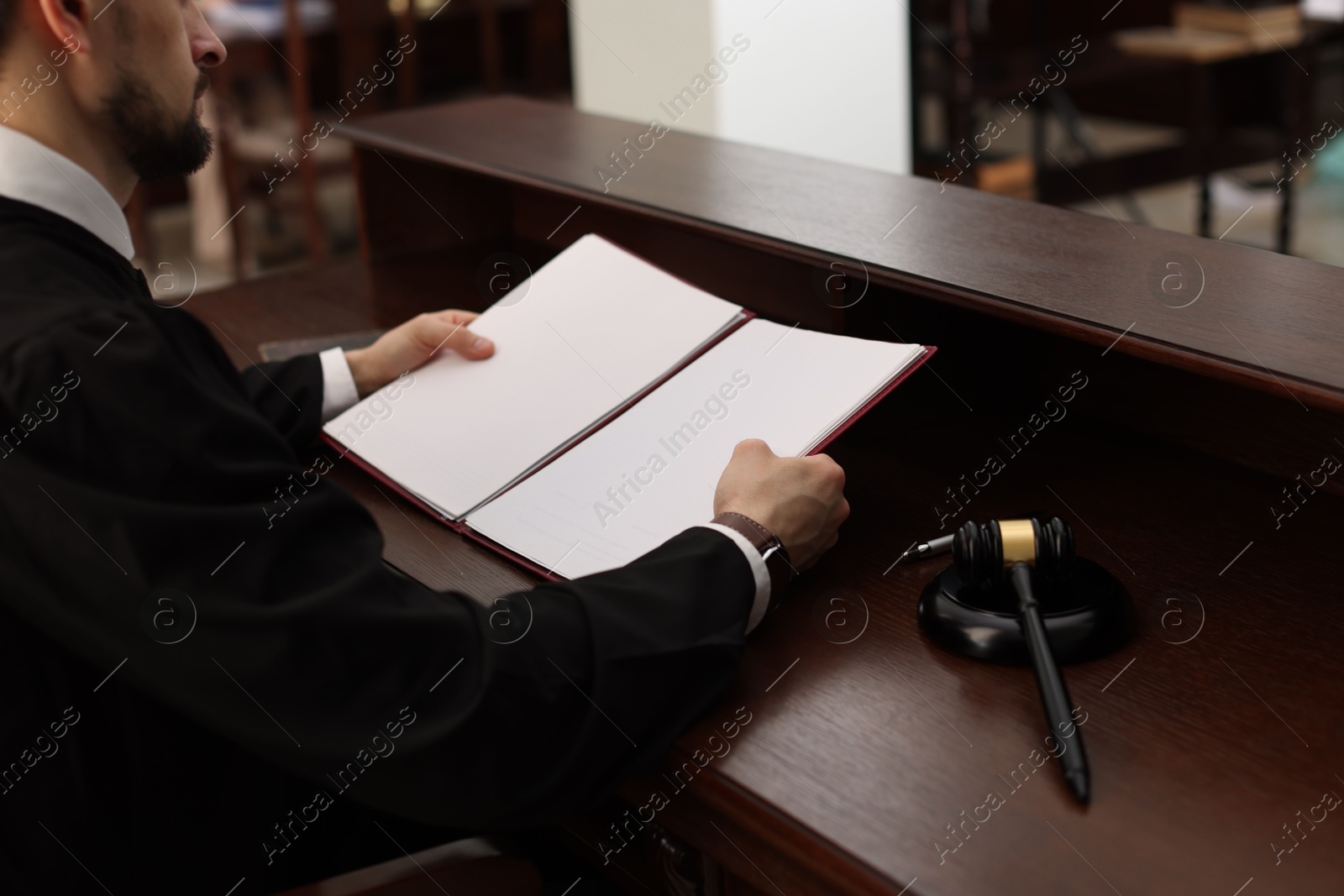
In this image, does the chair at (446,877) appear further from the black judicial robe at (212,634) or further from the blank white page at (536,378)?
the blank white page at (536,378)

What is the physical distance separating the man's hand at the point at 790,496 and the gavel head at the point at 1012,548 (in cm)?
13

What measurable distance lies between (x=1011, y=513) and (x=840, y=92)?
2.53 metres

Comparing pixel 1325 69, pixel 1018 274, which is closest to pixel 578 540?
pixel 1018 274

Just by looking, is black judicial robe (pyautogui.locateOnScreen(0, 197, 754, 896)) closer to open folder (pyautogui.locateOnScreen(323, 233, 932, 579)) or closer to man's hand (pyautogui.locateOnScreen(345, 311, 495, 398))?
open folder (pyautogui.locateOnScreen(323, 233, 932, 579))

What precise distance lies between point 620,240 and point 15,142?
1.14 metres

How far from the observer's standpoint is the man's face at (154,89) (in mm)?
958

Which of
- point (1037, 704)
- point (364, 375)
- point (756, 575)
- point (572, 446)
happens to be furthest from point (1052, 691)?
point (364, 375)

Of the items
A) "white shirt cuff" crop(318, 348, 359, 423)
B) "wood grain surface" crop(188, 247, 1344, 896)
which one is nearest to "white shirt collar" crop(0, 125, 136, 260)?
"wood grain surface" crop(188, 247, 1344, 896)

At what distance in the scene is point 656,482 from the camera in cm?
119

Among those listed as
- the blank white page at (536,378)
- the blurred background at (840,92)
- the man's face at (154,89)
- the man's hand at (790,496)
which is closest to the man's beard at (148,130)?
the man's face at (154,89)

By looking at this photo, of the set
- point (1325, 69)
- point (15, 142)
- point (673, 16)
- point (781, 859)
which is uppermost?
point (15, 142)

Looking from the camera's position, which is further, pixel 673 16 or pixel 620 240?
pixel 673 16

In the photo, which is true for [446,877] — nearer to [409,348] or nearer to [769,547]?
[769,547]

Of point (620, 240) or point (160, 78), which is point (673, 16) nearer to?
point (620, 240)
